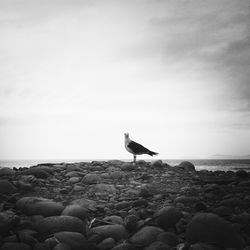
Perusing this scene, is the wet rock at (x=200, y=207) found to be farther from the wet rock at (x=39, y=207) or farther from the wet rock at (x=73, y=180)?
the wet rock at (x=73, y=180)

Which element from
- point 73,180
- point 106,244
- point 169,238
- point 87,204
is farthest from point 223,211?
point 73,180

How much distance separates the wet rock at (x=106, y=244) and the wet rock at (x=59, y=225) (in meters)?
0.44

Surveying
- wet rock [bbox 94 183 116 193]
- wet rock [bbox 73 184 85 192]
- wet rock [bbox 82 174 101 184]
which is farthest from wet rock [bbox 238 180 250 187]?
wet rock [bbox 73 184 85 192]

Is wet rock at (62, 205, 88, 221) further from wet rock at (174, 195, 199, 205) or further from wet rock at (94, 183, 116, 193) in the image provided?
wet rock at (174, 195, 199, 205)

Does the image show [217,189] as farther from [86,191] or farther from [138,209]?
[86,191]

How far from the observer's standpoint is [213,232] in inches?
136

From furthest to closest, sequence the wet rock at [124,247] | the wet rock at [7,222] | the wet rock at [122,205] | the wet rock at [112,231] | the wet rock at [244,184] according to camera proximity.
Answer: the wet rock at [244,184] → the wet rock at [122,205] → the wet rock at [112,231] → the wet rock at [7,222] → the wet rock at [124,247]

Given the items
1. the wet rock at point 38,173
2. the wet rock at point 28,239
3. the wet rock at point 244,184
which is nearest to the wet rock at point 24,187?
the wet rock at point 38,173

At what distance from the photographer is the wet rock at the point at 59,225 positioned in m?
3.69

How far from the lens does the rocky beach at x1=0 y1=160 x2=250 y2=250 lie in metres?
3.40

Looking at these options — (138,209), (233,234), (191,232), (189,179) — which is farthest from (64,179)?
(233,234)

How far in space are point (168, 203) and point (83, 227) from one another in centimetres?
218

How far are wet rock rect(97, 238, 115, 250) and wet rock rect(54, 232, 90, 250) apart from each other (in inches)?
7.6

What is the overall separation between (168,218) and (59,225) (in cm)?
185
